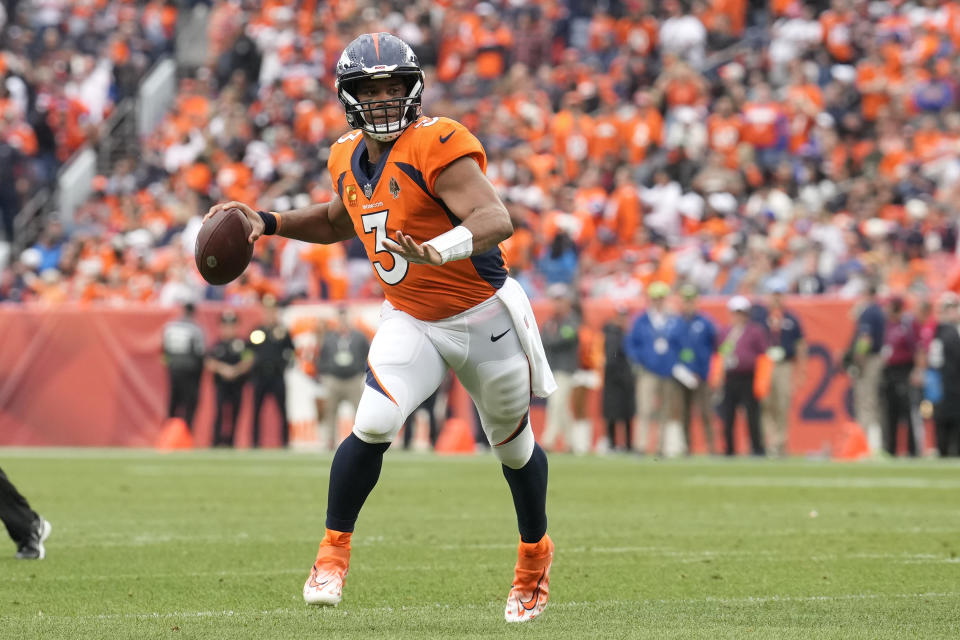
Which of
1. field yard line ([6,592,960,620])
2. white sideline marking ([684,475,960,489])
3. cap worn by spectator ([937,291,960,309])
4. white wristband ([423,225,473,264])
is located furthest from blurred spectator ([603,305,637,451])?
white wristband ([423,225,473,264])

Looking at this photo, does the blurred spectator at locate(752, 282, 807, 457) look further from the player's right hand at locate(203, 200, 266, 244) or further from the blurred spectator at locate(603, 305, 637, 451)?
the player's right hand at locate(203, 200, 266, 244)

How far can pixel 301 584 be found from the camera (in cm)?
616

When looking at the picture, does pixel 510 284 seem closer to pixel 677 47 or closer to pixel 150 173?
pixel 677 47

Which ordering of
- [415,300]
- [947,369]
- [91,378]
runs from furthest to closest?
[91,378], [947,369], [415,300]

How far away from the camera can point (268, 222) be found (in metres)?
5.52

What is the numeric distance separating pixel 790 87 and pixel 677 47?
2.38 metres

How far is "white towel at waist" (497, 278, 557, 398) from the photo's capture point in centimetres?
525

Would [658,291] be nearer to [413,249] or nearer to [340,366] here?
[340,366]

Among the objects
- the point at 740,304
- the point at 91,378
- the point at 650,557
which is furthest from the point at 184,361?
the point at 650,557

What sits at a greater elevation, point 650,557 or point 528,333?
point 528,333

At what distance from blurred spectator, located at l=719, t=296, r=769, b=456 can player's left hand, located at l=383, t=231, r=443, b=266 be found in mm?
11369

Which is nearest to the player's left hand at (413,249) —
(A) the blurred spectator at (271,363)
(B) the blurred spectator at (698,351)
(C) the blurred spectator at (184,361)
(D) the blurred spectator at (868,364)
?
(B) the blurred spectator at (698,351)

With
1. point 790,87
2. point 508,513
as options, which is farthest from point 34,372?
point 508,513

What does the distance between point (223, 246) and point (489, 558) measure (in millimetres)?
2418
